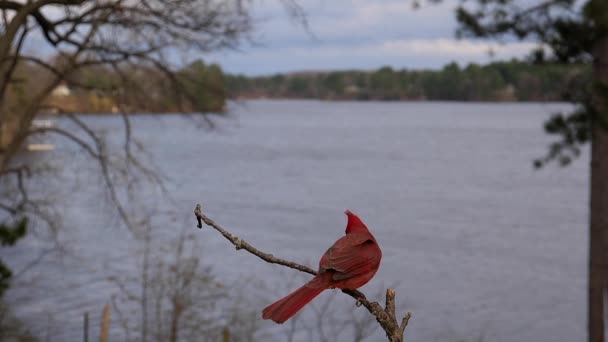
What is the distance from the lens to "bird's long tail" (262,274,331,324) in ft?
3.09

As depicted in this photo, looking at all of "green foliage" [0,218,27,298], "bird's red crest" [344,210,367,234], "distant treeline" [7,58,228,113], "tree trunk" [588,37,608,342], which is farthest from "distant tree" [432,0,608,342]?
"bird's red crest" [344,210,367,234]

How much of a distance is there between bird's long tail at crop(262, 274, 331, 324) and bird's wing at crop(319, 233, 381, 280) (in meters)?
0.04

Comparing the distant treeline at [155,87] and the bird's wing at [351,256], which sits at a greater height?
the distant treeline at [155,87]

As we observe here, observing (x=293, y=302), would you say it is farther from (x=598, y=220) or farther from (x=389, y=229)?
(x=389, y=229)

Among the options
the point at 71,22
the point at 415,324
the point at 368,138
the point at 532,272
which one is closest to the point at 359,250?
the point at 71,22

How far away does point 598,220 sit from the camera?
12.7 metres

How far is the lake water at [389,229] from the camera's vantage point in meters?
18.0

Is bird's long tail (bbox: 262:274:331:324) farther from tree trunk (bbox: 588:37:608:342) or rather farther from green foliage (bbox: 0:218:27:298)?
tree trunk (bbox: 588:37:608:342)

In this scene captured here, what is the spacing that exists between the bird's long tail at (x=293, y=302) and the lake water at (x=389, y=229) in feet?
29.8

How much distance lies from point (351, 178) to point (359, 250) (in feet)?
125

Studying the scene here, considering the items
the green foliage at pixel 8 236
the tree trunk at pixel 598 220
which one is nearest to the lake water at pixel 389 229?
the tree trunk at pixel 598 220

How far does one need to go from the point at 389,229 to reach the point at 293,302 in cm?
2502

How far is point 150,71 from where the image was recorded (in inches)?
412

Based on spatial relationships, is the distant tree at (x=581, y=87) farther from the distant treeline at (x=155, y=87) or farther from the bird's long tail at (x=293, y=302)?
the bird's long tail at (x=293, y=302)
